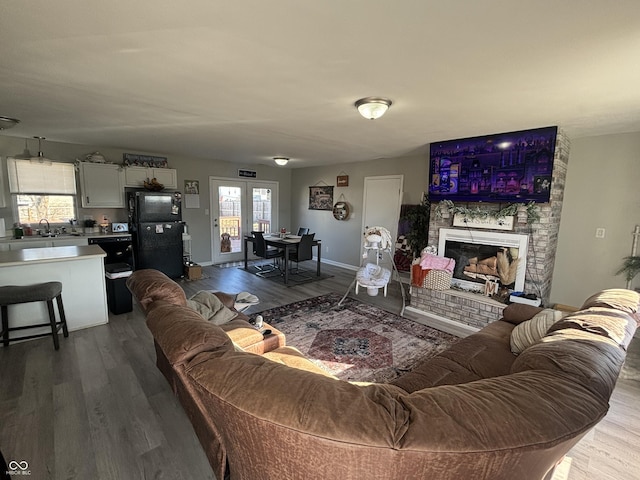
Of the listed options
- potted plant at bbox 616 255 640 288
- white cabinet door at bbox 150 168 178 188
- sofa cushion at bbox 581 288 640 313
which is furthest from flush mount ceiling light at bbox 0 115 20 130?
potted plant at bbox 616 255 640 288

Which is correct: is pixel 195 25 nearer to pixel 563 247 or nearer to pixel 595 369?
pixel 595 369

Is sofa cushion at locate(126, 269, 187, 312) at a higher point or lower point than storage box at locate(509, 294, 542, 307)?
higher

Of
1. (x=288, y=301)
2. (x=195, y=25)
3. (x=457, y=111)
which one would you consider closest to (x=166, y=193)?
(x=288, y=301)

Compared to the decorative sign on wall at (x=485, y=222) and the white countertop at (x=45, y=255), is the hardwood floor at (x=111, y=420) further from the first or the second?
the decorative sign on wall at (x=485, y=222)

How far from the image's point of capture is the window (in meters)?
4.19

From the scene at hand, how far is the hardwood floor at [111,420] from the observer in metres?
1.58

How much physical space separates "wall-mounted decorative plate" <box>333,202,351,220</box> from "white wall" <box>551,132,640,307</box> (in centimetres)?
367

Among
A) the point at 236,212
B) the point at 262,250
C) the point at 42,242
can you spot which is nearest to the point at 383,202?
the point at 262,250

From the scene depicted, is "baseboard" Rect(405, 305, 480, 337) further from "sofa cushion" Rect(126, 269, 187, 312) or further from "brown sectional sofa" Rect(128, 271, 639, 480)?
"sofa cushion" Rect(126, 269, 187, 312)

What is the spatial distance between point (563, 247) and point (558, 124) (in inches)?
64.4

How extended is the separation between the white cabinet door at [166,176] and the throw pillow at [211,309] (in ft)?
12.0

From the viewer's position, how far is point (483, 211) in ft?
11.5

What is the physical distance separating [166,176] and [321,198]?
3.31 meters

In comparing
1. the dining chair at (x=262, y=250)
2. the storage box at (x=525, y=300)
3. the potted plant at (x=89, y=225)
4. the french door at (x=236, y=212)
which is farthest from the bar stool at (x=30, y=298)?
the storage box at (x=525, y=300)
